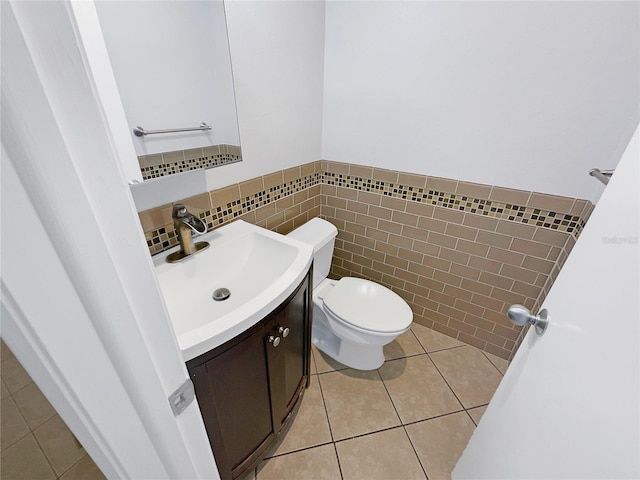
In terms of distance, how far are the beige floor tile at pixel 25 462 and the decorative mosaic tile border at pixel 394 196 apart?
2.46 feet

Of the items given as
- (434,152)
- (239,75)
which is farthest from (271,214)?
(434,152)

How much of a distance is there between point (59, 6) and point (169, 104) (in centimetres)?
82

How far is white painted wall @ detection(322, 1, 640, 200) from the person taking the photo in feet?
3.30

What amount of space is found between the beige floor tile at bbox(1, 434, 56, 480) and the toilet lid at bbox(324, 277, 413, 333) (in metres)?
1.14

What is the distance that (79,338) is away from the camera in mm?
292

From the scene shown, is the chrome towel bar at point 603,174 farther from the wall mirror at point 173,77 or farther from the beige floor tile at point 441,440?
the wall mirror at point 173,77

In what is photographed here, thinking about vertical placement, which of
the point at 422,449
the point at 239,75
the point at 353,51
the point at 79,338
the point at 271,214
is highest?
the point at 353,51

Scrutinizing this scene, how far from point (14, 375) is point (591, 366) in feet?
2.68

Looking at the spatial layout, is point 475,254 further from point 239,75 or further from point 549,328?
point 239,75

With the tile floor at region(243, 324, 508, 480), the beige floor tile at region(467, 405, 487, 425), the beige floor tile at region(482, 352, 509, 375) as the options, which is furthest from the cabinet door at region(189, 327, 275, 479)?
the beige floor tile at region(482, 352, 509, 375)

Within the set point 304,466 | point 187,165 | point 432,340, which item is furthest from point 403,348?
point 187,165

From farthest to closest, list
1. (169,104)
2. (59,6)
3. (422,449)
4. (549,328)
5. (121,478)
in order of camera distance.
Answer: (422,449) < (169,104) < (549,328) < (121,478) < (59,6)

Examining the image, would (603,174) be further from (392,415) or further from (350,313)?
(392,415)

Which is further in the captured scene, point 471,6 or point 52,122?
point 471,6
